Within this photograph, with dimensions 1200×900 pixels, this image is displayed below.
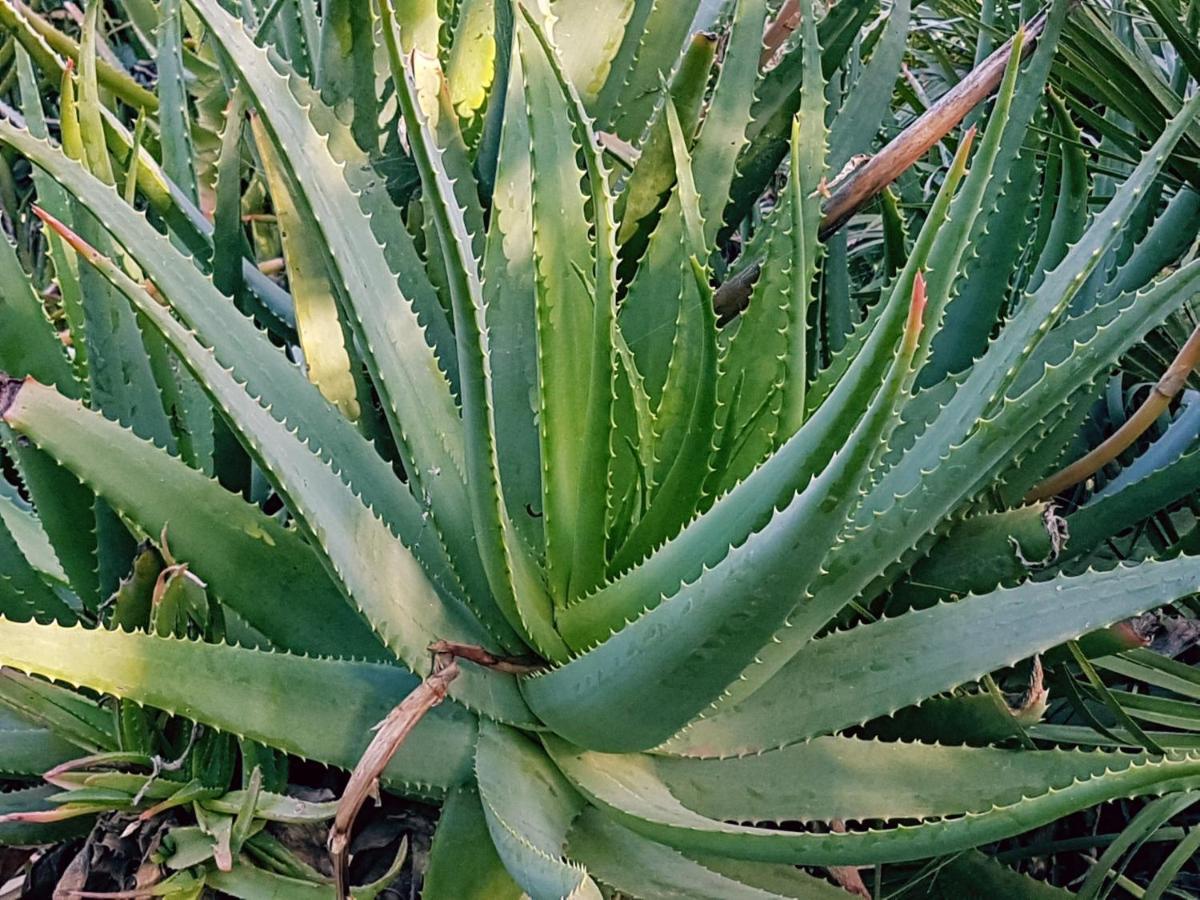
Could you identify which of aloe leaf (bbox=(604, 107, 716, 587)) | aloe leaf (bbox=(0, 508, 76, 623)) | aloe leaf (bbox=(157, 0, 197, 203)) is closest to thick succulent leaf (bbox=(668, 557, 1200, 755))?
aloe leaf (bbox=(604, 107, 716, 587))

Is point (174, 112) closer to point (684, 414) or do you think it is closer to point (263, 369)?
point (263, 369)

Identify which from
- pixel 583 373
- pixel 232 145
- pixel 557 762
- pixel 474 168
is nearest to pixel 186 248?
pixel 232 145

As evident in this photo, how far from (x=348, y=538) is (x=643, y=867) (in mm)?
219

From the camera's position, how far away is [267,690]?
19.3 inches

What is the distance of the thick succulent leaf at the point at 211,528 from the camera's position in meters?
0.51

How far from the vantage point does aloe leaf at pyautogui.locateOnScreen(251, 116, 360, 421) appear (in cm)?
63

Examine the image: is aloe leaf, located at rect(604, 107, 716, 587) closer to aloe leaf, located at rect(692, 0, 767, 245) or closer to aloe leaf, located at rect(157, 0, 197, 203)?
aloe leaf, located at rect(692, 0, 767, 245)

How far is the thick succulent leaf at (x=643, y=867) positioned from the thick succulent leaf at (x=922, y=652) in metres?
0.05

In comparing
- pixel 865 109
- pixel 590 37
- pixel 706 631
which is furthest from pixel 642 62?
pixel 706 631

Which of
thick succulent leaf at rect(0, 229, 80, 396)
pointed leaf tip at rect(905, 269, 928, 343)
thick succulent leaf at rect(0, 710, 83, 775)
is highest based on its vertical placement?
pointed leaf tip at rect(905, 269, 928, 343)

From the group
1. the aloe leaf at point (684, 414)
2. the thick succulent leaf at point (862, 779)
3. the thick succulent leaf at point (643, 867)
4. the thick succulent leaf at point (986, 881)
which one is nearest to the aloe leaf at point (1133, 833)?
the thick succulent leaf at point (986, 881)

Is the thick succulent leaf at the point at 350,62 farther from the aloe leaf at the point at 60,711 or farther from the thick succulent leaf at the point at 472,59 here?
the aloe leaf at the point at 60,711

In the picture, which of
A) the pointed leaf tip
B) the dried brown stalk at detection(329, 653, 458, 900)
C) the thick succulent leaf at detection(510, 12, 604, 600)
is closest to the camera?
the pointed leaf tip

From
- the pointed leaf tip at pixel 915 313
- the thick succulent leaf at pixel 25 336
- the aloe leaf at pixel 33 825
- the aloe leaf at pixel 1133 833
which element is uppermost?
the pointed leaf tip at pixel 915 313
